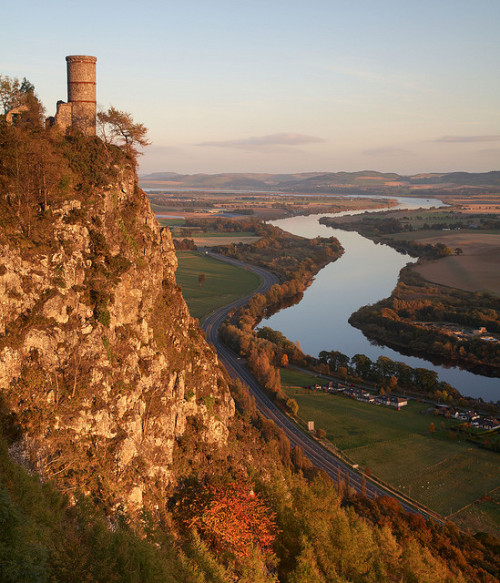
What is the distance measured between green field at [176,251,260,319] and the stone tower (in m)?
51.9

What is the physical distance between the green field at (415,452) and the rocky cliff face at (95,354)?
61.4ft

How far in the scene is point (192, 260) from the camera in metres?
118

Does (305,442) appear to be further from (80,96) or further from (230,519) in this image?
(80,96)

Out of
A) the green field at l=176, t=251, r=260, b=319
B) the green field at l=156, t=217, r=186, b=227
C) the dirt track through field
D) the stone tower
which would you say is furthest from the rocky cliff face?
the green field at l=156, t=217, r=186, b=227

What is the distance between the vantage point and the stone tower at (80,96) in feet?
89.8

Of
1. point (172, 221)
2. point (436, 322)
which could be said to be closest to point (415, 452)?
point (436, 322)

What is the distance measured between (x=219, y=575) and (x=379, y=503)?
18.6 meters

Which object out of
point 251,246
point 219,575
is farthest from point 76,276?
point 251,246

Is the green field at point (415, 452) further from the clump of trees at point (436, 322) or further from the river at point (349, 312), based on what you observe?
the clump of trees at point (436, 322)

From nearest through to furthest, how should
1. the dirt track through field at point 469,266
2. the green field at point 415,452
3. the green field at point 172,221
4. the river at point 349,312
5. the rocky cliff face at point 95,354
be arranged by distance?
the rocky cliff face at point 95,354
the green field at point 415,452
the river at point 349,312
the dirt track through field at point 469,266
the green field at point 172,221

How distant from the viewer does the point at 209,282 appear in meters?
100

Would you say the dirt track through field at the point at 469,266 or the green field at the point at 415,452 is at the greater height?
the dirt track through field at the point at 469,266

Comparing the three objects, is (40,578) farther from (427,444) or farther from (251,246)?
(251,246)

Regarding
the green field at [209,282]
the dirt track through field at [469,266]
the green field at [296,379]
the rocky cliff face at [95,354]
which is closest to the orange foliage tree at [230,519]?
the rocky cliff face at [95,354]
